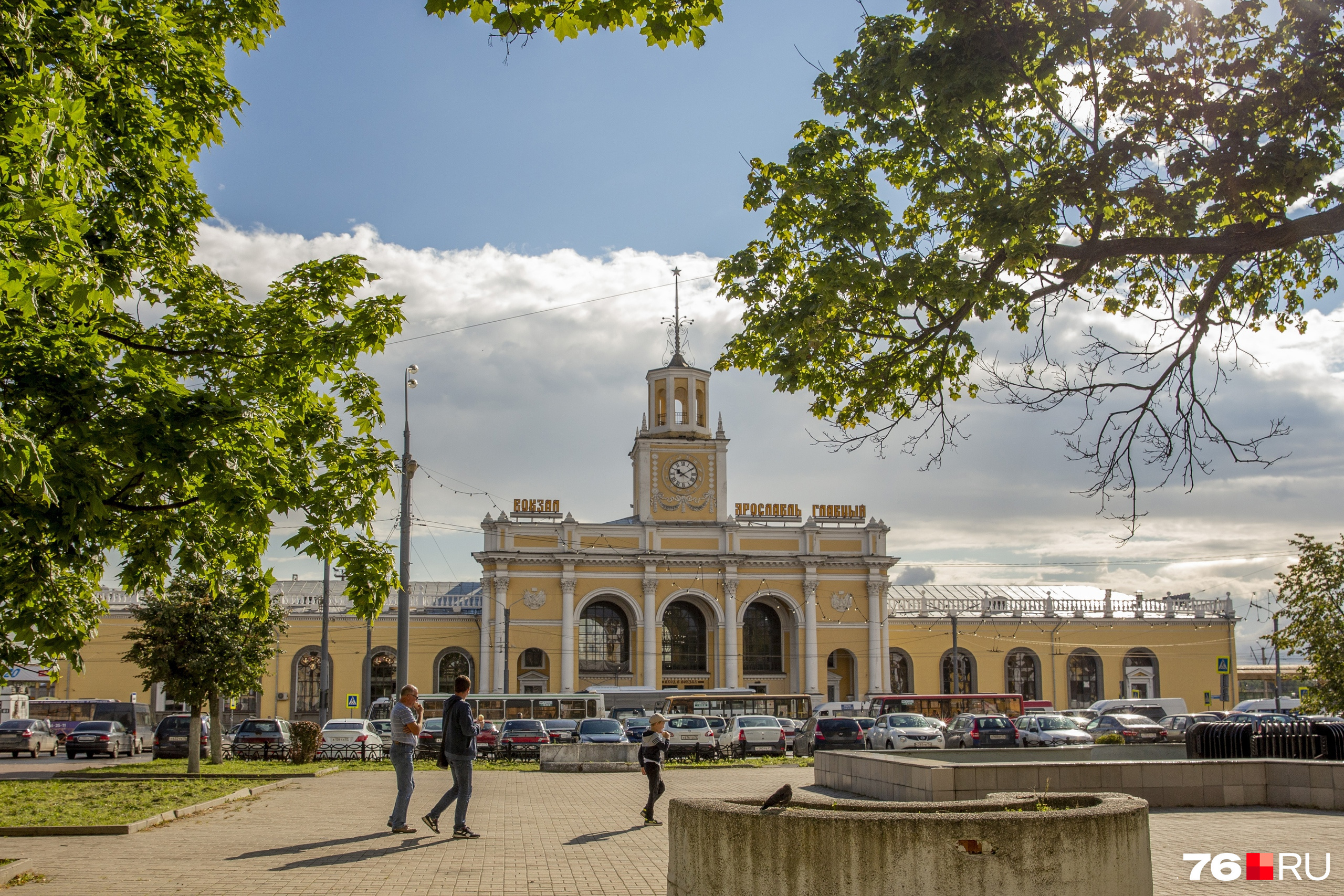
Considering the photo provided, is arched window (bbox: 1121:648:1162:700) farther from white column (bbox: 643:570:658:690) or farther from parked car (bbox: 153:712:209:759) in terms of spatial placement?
parked car (bbox: 153:712:209:759)

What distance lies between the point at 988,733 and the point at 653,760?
20.1m

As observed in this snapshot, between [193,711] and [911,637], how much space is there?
46.0 metres

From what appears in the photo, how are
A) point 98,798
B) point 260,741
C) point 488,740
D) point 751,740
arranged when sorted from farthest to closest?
point 488,740, point 751,740, point 260,741, point 98,798

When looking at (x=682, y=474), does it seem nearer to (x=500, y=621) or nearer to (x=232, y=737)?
(x=500, y=621)

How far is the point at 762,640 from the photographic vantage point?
62469 mm

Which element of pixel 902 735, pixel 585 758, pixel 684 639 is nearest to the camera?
pixel 585 758

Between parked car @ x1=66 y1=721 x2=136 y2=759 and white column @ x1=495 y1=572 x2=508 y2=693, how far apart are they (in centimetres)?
2060

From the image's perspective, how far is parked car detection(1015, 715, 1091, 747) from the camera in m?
31.0

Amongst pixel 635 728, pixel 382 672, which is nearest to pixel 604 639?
pixel 382 672

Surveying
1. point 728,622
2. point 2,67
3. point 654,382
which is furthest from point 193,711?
point 654,382

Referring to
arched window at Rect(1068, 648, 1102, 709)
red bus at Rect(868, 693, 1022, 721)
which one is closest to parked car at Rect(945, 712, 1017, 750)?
red bus at Rect(868, 693, 1022, 721)

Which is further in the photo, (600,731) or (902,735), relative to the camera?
(600,731)

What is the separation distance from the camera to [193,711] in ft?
77.8

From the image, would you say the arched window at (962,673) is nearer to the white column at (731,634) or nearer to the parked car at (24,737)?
the white column at (731,634)
